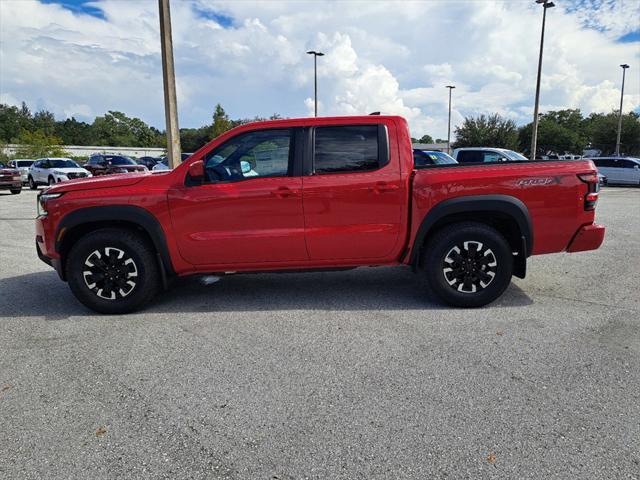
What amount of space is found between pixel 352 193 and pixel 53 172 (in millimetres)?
23223

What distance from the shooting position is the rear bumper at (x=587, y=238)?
4.57 metres

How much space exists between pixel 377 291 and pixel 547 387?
2.42 meters

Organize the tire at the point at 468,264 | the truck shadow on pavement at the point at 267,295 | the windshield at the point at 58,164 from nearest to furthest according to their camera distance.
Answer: the tire at the point at 468,264
the truck shadow on pavement at the point at 267,295
the windshield at the point at 58,164

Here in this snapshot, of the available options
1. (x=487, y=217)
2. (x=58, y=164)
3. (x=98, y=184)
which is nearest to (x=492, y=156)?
(x=487, y=217)

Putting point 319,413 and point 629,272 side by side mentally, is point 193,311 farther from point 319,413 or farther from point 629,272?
point 629,272

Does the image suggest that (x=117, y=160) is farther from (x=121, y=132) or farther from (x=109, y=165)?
(x=121, y=132)

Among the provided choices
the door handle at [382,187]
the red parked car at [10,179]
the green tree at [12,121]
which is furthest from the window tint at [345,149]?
the green tree at [12,121]

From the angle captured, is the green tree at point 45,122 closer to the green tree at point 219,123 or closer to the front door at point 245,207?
the green tree at point 219,123

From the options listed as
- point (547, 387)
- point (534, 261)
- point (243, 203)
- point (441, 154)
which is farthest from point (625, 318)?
point (441, 154)

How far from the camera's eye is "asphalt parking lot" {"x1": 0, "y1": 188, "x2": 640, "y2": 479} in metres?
2.39

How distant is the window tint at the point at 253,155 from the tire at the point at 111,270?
1104 mm

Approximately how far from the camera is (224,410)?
2859 millimetres

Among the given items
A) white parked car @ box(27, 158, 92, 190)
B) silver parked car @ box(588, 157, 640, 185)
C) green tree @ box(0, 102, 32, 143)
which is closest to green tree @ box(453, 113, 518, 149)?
silver parked car @ box(588, 157, 640, 185)

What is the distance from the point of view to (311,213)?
448cm
